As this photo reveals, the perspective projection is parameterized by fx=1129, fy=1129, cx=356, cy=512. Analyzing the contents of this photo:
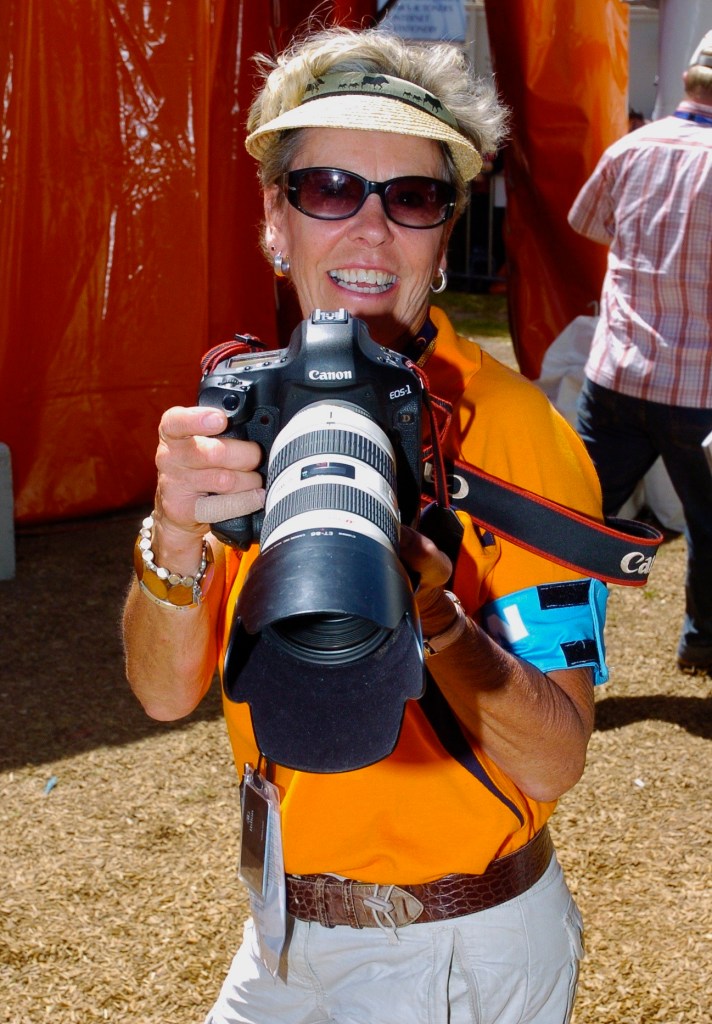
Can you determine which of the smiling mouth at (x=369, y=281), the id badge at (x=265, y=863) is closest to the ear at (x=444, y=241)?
the smiling mouth at (x=369, y=281)

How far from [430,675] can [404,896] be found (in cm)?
34

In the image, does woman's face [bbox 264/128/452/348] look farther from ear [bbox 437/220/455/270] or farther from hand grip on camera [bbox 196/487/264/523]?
hand grip on camera [bbox 196/487/264/523]

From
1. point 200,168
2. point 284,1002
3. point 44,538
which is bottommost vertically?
Result: point 44,538

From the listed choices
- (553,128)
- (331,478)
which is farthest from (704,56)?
(331,478)

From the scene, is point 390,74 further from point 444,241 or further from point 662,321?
point 662,321

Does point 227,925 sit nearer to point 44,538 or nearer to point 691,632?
point 691,632

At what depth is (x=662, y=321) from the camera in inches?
164

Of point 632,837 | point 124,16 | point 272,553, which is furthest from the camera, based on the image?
point 124,16

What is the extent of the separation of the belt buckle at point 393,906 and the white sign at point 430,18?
33.6 feet

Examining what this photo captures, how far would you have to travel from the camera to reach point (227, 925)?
3.15 m

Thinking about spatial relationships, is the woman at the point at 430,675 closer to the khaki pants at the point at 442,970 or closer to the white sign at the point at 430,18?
the khaki pants at the point at 442,970

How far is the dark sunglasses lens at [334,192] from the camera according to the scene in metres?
1.57

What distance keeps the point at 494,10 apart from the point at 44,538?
371 centimetres

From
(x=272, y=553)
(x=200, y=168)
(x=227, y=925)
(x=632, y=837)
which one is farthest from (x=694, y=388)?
(x=272, y=553)
